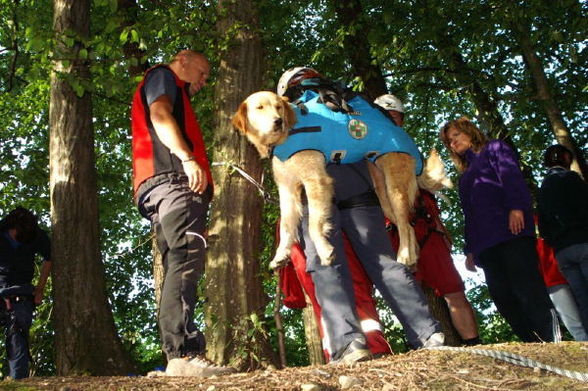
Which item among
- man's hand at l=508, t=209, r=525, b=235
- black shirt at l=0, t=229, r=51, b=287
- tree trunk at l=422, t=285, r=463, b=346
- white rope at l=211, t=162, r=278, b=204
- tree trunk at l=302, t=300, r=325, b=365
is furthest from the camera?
tree trunk at l=422, t=285, r=463, b=346

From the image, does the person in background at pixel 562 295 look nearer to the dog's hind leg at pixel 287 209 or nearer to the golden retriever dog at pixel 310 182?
the golden retriever dog at pixel 310 182

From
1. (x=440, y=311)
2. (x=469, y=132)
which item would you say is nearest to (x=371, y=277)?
(x=469, y=132)

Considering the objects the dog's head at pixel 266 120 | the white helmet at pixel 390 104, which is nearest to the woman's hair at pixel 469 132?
the white helmet at pixel 390 104

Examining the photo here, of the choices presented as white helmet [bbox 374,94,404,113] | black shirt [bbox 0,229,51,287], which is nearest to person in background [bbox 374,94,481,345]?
white helmet [bbox 374,94,404,113]

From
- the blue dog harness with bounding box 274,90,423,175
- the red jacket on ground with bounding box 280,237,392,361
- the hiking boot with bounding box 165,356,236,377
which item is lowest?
the hiking boot with bounding box 165,356,236,377

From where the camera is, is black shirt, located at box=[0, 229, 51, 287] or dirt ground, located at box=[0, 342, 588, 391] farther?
black shirt, located at box=[0, 229, 51, 287]

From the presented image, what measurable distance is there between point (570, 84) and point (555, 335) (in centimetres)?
911

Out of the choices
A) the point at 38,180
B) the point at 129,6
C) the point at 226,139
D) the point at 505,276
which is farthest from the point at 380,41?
the point at 38,180

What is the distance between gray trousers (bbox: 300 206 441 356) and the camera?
10.7 ft

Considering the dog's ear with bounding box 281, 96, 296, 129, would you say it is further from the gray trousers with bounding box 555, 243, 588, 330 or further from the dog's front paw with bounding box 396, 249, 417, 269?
the gray trousers with bounding box 555, 243, 588, 330

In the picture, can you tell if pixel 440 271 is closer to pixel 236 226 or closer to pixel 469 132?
pixel 469 132

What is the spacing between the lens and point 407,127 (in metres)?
13.0

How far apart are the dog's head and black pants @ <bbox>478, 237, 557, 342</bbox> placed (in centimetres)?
184

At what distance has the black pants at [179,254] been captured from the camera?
3322 millimetres
